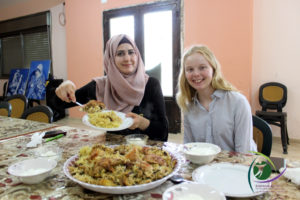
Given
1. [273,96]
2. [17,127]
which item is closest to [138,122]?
[17,127]

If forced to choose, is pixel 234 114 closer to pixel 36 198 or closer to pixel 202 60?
pixel 202 60

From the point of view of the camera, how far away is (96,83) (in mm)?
1860

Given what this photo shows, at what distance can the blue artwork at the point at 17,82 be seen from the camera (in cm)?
581

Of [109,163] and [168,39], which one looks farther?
[168,39]

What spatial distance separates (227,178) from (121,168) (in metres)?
0.38

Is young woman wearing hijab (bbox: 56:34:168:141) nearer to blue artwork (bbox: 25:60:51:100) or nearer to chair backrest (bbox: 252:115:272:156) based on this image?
chair backrest (bbox: 252:115:272:156)

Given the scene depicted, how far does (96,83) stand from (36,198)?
4.02 feet

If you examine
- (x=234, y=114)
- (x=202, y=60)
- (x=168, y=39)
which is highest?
(x=168, y=39)

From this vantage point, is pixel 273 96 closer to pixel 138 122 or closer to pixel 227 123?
pixel 227 123

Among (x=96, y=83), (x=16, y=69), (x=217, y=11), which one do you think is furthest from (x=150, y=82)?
(x=16, y=69)

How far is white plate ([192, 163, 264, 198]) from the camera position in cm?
72

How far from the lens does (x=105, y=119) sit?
50.1 inches

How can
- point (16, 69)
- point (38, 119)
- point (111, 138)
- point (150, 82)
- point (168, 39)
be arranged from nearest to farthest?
1. point (111, 138)
2. point (150, 82)
3. point (38, 119)
4. point (168, 39)
5. point (16, 69)

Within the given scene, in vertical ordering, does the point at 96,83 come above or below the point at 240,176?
above
